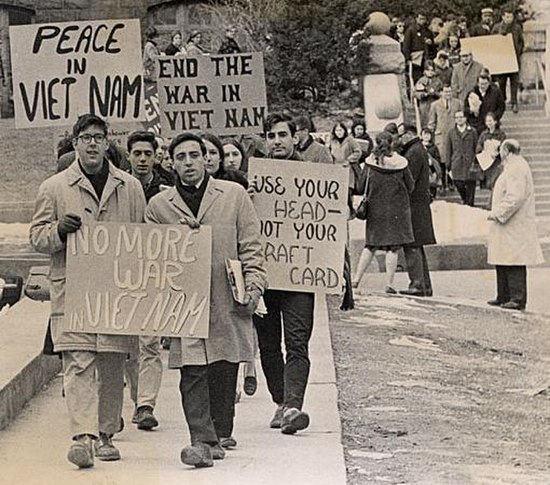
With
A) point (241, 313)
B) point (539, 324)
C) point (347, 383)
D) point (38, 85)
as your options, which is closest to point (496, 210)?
A: point (539, 324)

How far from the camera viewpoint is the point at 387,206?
39.2 ft

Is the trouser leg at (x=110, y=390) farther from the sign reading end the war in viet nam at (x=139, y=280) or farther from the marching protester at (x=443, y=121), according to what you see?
the marching protester at (x=443, y=121)

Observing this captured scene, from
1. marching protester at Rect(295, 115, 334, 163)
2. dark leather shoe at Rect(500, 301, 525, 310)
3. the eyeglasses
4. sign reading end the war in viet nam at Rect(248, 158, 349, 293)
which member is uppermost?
the eyeglasses

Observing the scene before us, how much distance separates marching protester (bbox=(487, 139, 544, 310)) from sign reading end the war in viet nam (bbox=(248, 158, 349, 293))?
12.4 ft

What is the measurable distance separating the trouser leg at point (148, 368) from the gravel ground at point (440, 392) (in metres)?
0.90

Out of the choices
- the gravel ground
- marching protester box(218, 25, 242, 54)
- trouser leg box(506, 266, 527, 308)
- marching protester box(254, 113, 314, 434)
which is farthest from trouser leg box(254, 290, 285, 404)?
trouser leg box(506, 266, 527, 308)

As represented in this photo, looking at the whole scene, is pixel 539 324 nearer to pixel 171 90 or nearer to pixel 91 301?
pixel 171 90

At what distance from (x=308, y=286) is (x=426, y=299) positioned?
493 centimetres

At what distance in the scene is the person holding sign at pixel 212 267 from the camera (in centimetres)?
669

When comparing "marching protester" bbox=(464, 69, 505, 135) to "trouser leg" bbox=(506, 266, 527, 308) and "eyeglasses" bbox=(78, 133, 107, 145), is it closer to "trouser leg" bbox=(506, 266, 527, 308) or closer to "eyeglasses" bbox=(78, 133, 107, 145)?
"trouser leg" bbox=(506, 266, 527, 308)

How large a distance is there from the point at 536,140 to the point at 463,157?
1278 mm

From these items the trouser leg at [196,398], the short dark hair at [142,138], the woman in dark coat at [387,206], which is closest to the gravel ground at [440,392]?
the woman in dark coat at [387,206]

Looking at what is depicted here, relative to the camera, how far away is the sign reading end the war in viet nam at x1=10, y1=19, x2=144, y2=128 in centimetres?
812

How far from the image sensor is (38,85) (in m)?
8.12
